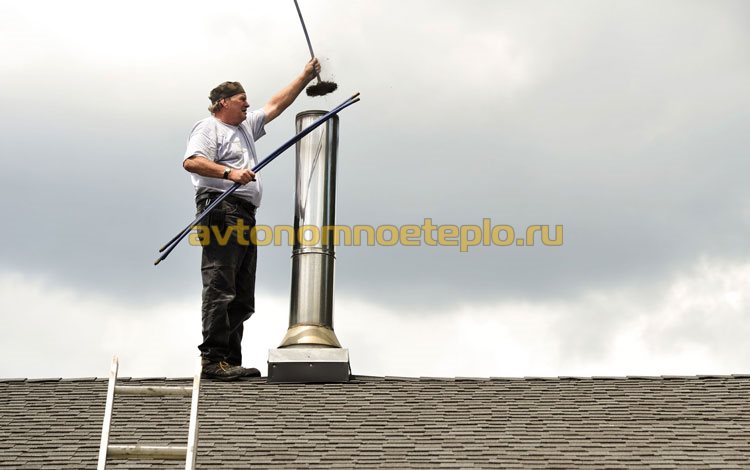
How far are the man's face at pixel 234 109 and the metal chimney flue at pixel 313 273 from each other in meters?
0.60

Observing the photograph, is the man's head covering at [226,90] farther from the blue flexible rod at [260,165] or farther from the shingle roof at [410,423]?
the shingle roof at [410,423]

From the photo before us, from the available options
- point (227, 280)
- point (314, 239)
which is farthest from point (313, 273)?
point (227, 280)

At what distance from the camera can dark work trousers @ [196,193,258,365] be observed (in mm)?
8547

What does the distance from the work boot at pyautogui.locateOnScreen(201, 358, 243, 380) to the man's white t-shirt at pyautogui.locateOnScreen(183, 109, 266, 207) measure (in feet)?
3.93

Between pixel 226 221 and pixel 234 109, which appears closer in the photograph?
pixel 226 221

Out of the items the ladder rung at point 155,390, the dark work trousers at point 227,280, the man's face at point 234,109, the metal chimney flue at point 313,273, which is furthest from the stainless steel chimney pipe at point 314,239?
the ladder rung at point 155,390

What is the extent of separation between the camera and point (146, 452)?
233 inches

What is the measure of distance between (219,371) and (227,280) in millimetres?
669

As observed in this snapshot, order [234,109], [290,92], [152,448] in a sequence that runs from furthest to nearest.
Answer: [290,92] → [234,109] → [152,448]

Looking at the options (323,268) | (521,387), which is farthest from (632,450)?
(323,268)

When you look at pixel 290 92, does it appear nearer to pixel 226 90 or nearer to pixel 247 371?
pixel 226 90

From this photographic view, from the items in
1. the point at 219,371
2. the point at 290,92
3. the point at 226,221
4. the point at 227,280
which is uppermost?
the point at 290,92

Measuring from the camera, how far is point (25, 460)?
6.71m

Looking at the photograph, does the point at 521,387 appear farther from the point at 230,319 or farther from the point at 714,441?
the point at 230,319
